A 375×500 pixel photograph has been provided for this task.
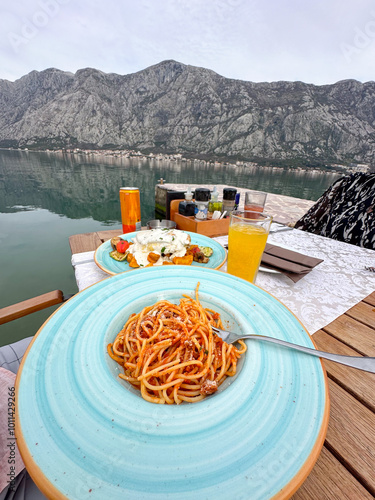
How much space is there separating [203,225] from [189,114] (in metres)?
98.1

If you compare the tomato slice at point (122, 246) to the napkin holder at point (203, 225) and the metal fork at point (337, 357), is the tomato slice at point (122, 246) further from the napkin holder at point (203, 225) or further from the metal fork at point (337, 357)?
the metal fork at point (337, 357)

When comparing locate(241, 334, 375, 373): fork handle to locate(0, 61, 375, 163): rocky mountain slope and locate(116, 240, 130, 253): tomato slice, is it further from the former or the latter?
locate(0, 61, 375, 163): rocky mountain slope

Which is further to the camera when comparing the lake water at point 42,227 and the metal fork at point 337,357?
the lake water at point 42,227

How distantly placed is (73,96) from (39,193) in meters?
92.4

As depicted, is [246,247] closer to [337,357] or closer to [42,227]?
[337,357]

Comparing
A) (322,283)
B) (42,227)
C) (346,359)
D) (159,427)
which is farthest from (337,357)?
(42,227)

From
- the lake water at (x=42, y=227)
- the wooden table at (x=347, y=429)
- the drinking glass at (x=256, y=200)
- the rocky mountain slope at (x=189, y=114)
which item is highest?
the rocky mountain slope at (x=189, y=114)

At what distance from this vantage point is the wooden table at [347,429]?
1.87 feet

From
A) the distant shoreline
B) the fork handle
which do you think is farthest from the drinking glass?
the distant shoreline

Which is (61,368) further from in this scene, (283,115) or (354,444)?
(283,115)

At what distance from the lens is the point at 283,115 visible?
72.0 meters

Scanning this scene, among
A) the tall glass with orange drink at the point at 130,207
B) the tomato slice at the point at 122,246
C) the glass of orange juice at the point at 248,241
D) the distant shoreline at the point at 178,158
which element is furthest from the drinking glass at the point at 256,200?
the distant shoreline at the point at 178,158

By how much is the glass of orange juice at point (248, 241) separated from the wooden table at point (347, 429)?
19.7 inches

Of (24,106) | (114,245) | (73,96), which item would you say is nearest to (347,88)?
(73,96)
